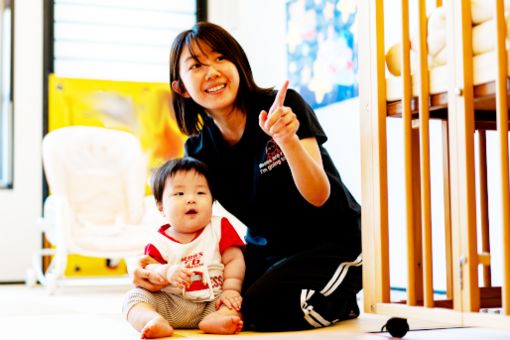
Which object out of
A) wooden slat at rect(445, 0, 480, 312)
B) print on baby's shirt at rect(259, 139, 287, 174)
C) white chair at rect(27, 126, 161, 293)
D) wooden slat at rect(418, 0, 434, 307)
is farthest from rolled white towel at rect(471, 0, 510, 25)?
white chair at rect(27, 126, 161, 293)

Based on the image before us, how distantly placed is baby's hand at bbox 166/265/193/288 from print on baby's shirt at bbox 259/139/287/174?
12.4 inches

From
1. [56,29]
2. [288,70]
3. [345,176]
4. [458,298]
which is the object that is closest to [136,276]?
[458,298]

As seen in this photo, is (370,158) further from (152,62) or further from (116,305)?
(152,62)

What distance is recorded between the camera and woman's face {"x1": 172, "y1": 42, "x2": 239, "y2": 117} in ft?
5.70

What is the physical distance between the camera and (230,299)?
1.73 meters

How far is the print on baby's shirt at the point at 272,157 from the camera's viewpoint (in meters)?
1.75

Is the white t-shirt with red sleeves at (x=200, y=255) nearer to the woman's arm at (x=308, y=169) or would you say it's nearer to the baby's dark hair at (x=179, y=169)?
the baby's dark hair at (x=179, y=169)

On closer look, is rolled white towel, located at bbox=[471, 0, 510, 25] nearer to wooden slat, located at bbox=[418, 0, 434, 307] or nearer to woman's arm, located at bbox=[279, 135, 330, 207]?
wooden slat, located at bbox=[418, 0, 434, 307]

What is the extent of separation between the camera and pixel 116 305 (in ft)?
8.63

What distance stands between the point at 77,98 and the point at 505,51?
346 centimetres

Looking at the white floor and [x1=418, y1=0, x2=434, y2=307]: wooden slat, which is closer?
[x1=418, y1=0, x2=434, y2=307]: wooden slat

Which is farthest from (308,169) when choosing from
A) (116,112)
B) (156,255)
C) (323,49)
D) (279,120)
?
(116,112)

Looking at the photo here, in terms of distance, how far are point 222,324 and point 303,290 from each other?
0.72 feet

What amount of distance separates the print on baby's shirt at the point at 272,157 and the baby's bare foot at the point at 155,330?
0.44 metres
